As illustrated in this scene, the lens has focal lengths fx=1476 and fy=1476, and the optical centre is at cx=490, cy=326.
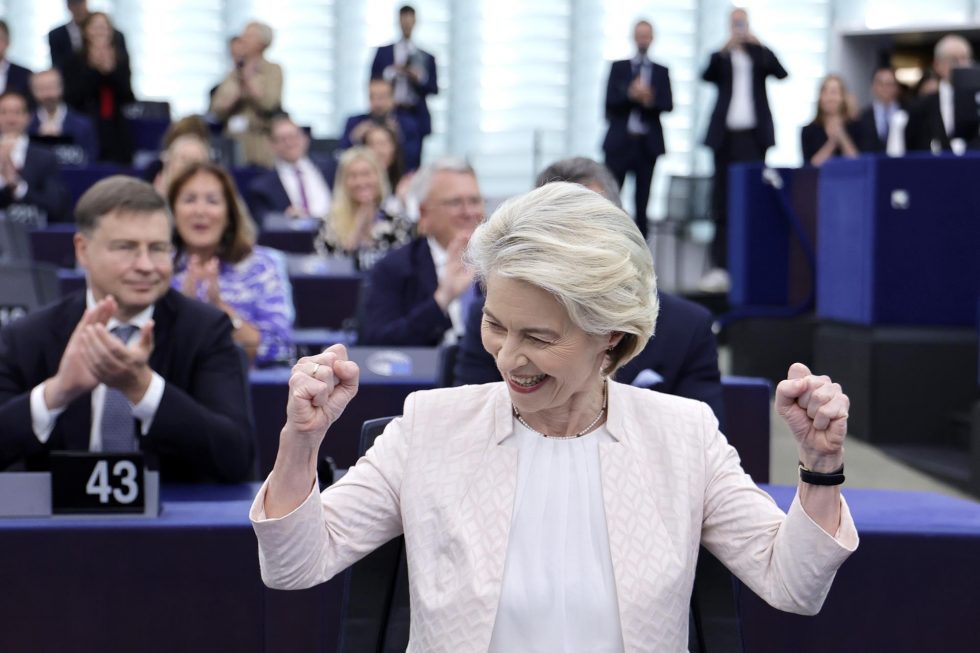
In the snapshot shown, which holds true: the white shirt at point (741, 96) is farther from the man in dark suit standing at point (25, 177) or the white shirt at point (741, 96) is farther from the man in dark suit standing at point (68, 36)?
the man in dark suit standing at point (68, 36)

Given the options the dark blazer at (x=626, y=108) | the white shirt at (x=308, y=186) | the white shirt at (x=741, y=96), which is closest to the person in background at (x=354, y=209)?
the white shirt at (x=308, y=186)

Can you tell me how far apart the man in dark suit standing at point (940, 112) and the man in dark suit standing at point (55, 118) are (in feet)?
18.0

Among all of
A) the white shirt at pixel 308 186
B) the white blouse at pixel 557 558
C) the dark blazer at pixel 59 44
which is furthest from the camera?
the dark blazer at pixel 59 44

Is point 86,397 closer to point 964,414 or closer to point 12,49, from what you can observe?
point 964,414

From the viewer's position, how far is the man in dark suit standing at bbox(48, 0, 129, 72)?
35.8 feet

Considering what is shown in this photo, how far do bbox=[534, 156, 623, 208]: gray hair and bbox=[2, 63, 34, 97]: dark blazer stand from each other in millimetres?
8177

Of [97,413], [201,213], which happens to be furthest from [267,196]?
[97,413]

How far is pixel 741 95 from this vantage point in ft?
33.9

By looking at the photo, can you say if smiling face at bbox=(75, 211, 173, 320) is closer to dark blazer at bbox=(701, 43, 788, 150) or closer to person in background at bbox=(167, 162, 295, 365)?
person in background at bbox=(167, 162, 295, 365)

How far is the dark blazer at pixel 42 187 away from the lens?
8602 millimetres

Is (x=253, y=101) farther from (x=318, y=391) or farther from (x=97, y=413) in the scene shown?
(x=318, y=391)

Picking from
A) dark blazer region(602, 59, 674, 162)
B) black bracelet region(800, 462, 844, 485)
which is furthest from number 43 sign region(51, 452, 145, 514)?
dark blazer region(602, 59, 674, 162)

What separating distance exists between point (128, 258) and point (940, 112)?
6573 millimetres

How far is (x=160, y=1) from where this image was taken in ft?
45.9
